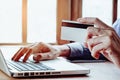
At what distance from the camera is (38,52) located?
127cm

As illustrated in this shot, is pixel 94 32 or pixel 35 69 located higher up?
pixel 94 32

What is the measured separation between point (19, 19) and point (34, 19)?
12 cm

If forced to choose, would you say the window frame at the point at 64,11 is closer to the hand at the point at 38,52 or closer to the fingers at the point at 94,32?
the hand at the point at 38,52

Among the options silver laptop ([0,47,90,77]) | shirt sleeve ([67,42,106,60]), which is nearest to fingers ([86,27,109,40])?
silver laptop ([0,47,90,77])

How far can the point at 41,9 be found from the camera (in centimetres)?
245

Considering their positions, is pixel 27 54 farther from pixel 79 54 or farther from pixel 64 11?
pixel 64 11

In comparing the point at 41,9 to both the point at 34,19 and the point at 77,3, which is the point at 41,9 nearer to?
the point at 34,19

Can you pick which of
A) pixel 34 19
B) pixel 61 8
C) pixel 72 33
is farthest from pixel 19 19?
pixel 72 33

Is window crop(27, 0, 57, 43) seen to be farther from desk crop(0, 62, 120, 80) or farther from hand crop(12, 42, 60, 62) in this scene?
desk crop(0, 62, 120, 80)

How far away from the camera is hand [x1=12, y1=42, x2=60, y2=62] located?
3.83 feet

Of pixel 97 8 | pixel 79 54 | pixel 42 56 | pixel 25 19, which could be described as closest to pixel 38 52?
pixel 42 56

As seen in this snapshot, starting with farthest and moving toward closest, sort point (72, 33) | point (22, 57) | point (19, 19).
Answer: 1. point (19, 19)
2. point (22, 57)
3. point (72, 33)

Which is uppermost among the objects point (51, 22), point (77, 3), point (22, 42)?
point (77, 3)

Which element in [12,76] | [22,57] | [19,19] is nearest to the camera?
[12,76]
